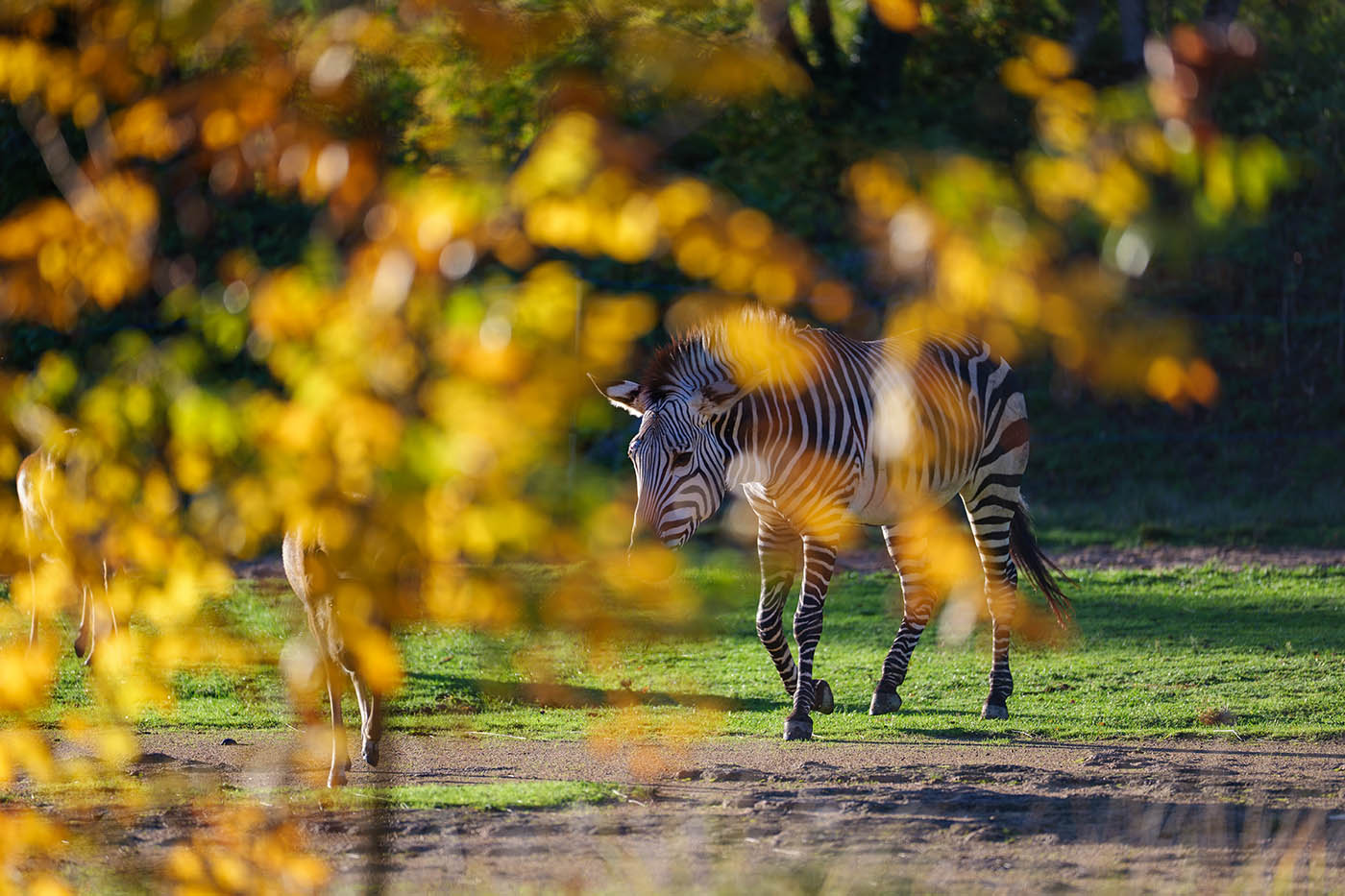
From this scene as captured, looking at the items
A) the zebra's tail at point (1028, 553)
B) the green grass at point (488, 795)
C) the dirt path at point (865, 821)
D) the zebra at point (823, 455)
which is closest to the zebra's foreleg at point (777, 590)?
the zebra at point (823, 455)

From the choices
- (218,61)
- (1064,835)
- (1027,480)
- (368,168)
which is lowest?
(1027,480)

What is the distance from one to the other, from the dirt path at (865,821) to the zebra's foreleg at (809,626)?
29 cm

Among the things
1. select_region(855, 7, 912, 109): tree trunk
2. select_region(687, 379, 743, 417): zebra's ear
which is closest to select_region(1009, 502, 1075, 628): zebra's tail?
select_region(687, 379, 743, 417): zebra's ear

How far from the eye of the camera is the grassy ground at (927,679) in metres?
7.48

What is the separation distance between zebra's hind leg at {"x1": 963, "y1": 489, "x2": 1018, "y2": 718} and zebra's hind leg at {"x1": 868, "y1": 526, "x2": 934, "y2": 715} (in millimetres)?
337

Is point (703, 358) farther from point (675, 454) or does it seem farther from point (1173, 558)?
point (1173, 558)

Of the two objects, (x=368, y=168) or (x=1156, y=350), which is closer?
(x=1156, y=350)

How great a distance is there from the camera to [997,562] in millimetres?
8430

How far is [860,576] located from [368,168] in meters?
9.83

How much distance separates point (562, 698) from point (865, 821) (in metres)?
2.89

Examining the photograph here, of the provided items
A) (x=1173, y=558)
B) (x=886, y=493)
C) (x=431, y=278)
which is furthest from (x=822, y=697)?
(x=1173, y=558)

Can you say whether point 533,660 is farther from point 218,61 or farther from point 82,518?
point 218,61

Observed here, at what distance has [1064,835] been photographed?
5.11 metres

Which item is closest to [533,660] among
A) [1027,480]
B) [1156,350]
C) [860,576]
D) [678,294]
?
[1156,350]
